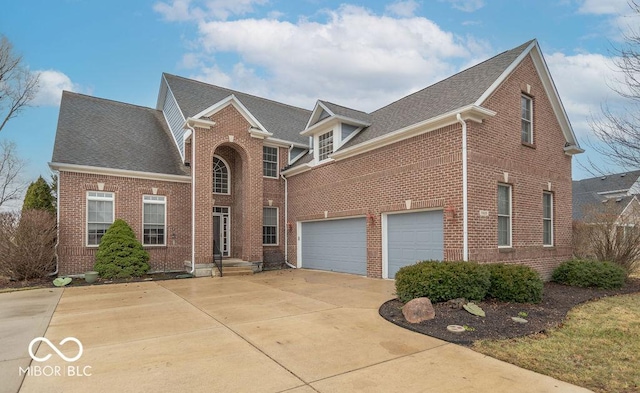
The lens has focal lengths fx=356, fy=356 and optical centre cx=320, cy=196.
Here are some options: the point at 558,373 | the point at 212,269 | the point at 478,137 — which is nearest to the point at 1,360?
the point at 558,373

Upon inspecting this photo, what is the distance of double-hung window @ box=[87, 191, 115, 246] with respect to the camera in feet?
45.4

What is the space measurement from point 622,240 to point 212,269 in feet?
50.1

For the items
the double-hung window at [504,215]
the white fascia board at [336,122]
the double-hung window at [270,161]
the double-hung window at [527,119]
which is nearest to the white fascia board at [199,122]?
the double-hung window at [270,161]

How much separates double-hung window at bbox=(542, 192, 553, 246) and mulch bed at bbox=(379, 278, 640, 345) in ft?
12.1

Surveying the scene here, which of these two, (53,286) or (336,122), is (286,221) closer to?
(336,122)

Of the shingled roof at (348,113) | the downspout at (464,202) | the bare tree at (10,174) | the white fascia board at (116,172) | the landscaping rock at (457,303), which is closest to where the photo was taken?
Result: the landscaping rock at (457,303)

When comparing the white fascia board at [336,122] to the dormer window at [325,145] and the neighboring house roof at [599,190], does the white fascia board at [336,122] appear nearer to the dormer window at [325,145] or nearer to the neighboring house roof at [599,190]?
the dormer window at [325,145]

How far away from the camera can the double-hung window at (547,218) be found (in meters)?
12.4

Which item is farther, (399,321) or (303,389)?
(399,321)

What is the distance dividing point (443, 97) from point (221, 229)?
11.5 m

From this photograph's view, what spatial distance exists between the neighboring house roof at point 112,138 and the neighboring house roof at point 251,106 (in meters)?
2.04

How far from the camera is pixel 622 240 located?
12867mm

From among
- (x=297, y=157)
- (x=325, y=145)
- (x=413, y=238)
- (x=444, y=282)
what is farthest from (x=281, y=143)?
(x=444, y=282)

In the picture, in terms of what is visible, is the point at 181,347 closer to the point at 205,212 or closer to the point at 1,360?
the point at 1,360
